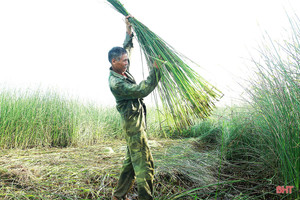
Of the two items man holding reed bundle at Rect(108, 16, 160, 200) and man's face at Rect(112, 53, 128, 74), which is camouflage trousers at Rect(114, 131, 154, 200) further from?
man's face at Rect(112, 53, 128, 74)

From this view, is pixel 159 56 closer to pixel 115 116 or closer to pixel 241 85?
pixel 241 85

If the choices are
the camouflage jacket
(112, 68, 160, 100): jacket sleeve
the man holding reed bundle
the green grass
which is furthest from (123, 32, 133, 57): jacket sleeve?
the green grass

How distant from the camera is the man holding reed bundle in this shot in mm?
1818

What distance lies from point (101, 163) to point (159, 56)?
202 cm

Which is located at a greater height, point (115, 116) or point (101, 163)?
point (115, 116)

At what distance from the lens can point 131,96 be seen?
6.15 feet

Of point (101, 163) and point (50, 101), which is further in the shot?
point (50, 101)

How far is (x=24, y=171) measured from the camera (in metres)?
2.66

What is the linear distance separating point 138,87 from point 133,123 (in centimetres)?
Answer: 37

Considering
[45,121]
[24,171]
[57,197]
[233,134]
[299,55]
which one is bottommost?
[57,197]

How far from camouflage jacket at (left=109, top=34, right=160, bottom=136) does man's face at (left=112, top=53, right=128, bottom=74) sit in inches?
3.3

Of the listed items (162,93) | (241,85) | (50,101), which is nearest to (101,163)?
(162,93)

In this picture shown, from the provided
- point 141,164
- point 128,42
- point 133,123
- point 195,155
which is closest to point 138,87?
point 133,123

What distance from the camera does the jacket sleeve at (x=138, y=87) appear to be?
176 centimetres
